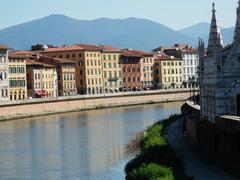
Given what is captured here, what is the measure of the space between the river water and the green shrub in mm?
5043

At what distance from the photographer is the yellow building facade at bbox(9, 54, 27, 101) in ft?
314

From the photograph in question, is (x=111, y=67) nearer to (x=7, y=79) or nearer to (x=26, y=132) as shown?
(x=7, y=79)

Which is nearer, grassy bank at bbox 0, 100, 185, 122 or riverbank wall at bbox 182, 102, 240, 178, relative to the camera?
riverbank wall at bbox 182, 102, 240, 178

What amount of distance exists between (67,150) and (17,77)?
55.3 meters

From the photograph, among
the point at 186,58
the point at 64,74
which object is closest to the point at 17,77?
the point at 64,74

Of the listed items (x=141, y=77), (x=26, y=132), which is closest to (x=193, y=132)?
(x=26, y=132)

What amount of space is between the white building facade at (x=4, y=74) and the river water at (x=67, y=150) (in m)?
25.9

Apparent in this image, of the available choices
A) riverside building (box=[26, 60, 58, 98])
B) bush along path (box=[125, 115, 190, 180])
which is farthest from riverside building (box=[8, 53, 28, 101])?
bush along path (box=[125, 115, 190, 180])

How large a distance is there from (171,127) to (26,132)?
1238 centimetres

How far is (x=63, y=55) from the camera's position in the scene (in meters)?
118

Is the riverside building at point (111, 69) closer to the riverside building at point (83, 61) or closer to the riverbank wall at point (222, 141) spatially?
the riverside building at point (83, 61)

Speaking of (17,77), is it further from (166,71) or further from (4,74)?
(166,71)

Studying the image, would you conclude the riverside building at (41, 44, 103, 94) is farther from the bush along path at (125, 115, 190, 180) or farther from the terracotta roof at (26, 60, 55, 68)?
the bush along path at (125, 115, 190, 180)

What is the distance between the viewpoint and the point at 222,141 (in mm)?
28000
